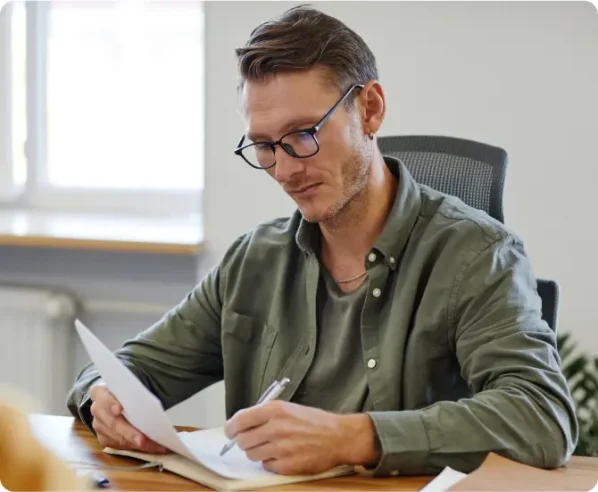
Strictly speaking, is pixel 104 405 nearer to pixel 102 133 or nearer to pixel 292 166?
pixel 292 166

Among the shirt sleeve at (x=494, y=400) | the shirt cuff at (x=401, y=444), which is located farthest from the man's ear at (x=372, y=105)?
the shirt cuff at (x=401, y=444)

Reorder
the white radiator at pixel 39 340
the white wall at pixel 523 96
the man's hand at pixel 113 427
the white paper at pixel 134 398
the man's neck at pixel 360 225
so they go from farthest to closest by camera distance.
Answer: the white radiator at pixel 39 340 < the white wall at pixel 523 96 < the man's neck at pixel 360 225 < the man's hand at pixel 113 427 < the white paper at pixel 134 398

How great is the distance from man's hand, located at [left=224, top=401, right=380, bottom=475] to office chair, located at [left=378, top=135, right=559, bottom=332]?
0.59m

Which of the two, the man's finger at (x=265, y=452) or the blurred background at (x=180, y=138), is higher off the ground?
the blurred background at (x=180, y=138)

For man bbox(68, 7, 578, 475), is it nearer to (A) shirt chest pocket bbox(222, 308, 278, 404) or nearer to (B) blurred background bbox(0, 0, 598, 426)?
(A) shirt chest pocket bbox(222, 308, 278, 404)

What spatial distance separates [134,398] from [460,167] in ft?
2.53

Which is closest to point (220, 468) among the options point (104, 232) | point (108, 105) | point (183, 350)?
point (183, 350)

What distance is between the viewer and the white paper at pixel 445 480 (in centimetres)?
115

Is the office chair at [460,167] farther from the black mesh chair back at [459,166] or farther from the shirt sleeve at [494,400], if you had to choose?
the shirt sleeve at [494,400]

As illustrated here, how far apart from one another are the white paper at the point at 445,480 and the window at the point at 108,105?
202 cm

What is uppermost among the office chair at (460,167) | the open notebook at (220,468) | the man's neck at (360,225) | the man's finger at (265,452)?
the office chair at (460,167)

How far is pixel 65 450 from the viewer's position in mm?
1359

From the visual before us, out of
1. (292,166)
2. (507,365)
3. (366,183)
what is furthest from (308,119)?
(507,365)

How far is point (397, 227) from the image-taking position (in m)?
1.54
